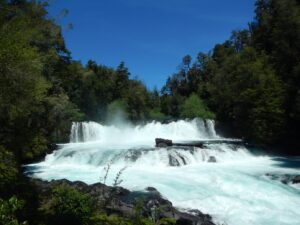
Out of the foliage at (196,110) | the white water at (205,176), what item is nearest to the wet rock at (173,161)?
the white water at (205,176)

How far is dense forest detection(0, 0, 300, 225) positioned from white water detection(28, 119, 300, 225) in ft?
6.87

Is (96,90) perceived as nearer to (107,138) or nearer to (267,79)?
(107,138)

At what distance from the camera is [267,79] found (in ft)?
82.2

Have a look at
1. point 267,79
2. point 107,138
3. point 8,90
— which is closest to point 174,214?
point 8,90

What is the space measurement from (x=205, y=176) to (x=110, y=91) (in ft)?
96.4

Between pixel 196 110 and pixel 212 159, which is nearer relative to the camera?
pixel 212 159

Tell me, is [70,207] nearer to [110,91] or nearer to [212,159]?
[212,159]

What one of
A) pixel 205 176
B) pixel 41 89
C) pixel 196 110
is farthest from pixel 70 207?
pixel 196 110

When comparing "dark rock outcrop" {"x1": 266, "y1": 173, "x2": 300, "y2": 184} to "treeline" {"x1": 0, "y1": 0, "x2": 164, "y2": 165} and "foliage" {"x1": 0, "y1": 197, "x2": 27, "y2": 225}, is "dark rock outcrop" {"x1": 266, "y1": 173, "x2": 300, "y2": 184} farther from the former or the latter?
"foliage" {"x1": 0, "y1": 197, "x2": 27, "y2": 225}

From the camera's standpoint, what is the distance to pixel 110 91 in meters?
43.8

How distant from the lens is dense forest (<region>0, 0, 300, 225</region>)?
28.0 feet

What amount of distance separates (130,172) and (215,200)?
586 centimetres

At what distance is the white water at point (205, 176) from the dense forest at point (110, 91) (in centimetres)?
209

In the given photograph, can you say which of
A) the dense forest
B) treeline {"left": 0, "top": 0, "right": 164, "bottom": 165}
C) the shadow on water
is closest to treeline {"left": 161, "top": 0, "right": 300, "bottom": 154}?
the dense forest
